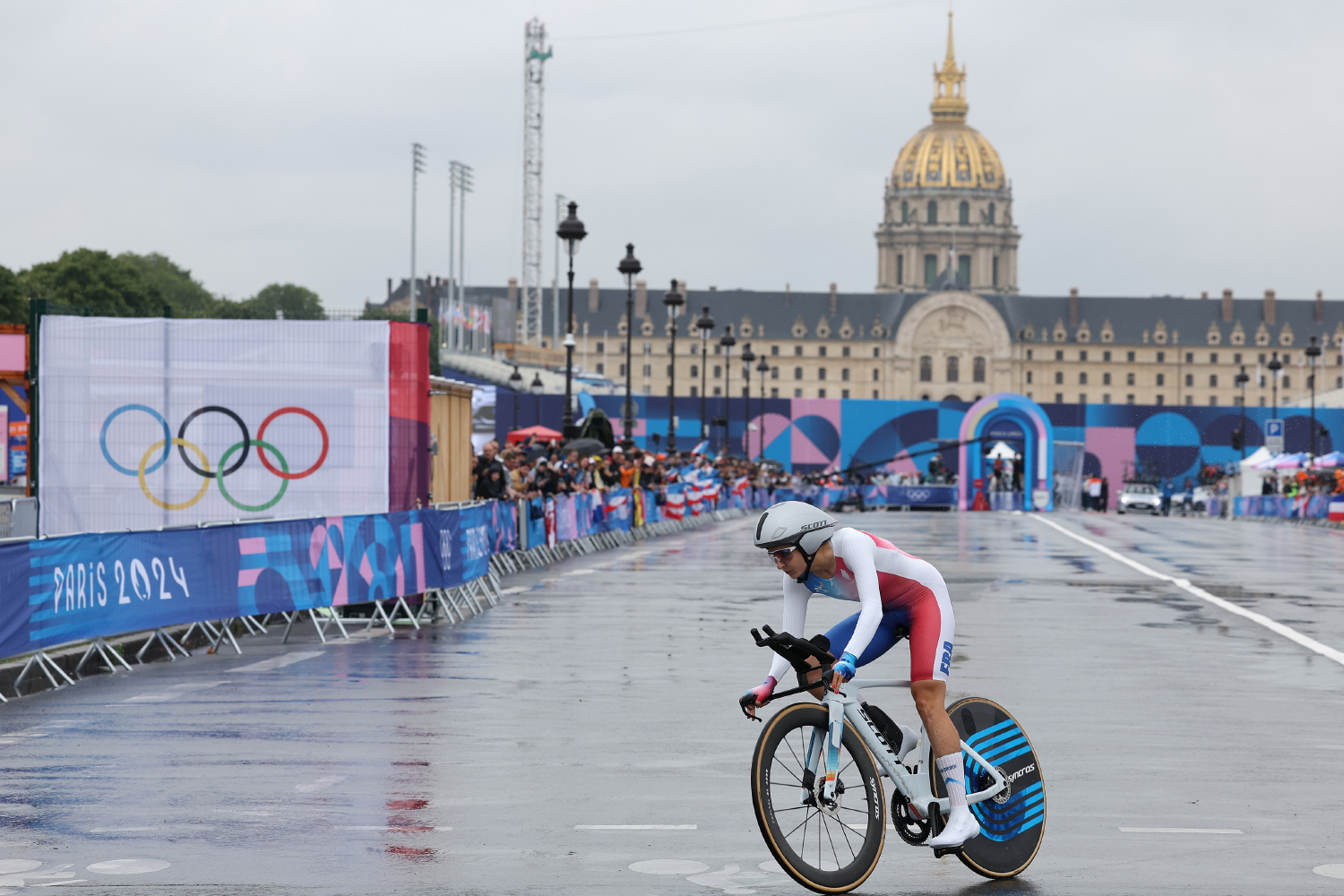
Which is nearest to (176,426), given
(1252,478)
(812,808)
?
(812,808)

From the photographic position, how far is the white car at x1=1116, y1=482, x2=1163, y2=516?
87.1 metres

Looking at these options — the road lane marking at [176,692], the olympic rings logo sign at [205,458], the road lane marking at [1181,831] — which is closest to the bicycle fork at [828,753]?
the road lane marking at [1181,831]

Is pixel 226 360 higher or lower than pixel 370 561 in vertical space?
higher

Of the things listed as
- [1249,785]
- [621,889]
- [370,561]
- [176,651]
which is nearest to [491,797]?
[621,889]

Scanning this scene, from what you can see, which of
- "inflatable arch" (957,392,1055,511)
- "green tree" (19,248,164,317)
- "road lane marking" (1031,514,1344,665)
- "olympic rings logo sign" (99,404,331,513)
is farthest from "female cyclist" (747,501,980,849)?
"green tree" (19,248,164,317)

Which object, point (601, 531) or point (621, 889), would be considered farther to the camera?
point (601, 531)

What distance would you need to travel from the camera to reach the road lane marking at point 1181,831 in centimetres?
782

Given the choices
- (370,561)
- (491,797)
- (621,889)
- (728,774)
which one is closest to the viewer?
(621,889)

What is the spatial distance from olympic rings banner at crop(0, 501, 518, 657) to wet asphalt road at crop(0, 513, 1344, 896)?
1.68 feet

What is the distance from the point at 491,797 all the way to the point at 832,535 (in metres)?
2.72

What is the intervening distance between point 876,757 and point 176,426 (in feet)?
45.6

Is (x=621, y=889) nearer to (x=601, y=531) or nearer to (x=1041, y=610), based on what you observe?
(x=1041, y=610)

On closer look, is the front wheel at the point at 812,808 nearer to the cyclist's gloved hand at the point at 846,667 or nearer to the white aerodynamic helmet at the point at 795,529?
the cyclist's gloved hand at the point at 846,667

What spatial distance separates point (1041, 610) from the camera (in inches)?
778
